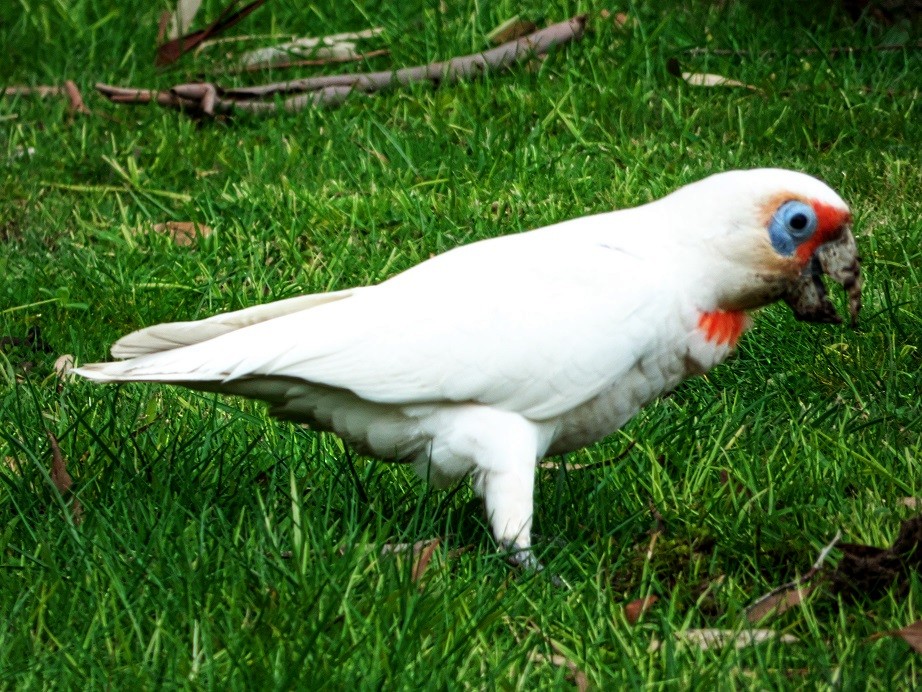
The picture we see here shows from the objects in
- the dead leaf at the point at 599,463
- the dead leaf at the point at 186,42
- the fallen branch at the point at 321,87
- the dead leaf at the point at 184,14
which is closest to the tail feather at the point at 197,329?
the dead leaf at the point at 599,463

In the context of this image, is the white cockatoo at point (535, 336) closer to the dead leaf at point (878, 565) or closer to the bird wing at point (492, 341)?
the bird wing at point (492, 341)

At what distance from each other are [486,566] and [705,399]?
3.40 feet

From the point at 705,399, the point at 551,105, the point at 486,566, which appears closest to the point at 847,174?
the point at 551,105

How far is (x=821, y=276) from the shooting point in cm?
253

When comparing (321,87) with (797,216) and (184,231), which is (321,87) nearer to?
(184,231)

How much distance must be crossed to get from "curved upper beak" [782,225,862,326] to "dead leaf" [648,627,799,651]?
64 centimetres

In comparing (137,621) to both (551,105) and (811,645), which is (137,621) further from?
(551,105)

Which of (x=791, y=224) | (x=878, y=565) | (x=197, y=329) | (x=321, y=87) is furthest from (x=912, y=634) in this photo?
(x=321, y=87)

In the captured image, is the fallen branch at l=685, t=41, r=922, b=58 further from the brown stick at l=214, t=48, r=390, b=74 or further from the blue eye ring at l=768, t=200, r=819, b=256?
the blue eye ring at l=768, t=200, r=819, b=256

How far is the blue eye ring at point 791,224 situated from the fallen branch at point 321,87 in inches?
102

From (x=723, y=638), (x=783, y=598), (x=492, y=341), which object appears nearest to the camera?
(x=723, y=638)

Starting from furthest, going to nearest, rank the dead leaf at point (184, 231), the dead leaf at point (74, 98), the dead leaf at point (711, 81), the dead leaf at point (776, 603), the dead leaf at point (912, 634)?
1. the dead leaf at point (74, 98)
2. the dead leaf at point (711, 81)
3. the dead leaf at point (184, 231)
4. the dead leaf at point (776, 603)
5. the dead leaf at point (912, 634)

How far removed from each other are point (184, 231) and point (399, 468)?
1.51m

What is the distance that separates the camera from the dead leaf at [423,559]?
7.57ft
